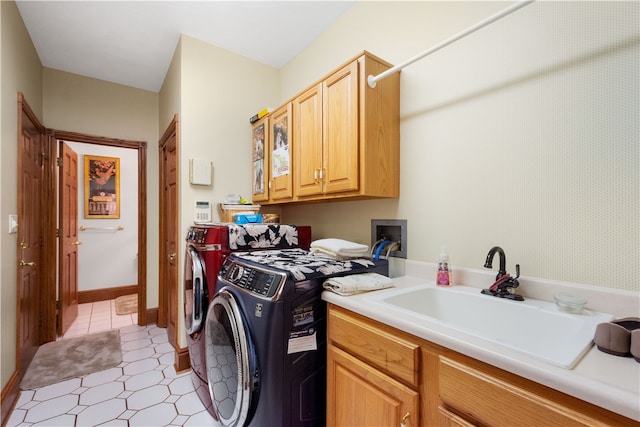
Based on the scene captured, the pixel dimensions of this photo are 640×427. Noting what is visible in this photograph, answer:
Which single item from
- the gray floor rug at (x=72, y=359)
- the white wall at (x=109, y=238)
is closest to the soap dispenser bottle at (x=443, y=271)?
the gray floor rug at (x=72, y=359)

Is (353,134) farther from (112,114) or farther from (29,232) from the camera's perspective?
(112,114)

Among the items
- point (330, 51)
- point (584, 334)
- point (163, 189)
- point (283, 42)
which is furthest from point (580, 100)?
point (163, 189)

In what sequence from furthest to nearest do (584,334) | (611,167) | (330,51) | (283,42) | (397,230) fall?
1. (283,42)
2. (330,51)
3. (397,230)
4. (611,167)
5. (584,334)

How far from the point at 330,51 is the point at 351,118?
3.31 ft

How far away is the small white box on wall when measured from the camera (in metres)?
2.23

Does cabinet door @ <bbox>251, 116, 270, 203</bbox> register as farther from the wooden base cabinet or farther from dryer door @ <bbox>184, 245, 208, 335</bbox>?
the wooden base cabinet

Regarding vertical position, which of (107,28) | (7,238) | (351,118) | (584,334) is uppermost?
(107,28)

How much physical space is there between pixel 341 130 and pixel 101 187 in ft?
13.5

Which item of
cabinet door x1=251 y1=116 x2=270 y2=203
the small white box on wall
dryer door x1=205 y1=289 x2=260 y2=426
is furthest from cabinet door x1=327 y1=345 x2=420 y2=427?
the small white box on wall

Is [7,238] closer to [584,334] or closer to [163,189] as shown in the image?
[163,189]

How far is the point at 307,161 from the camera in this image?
1892mm

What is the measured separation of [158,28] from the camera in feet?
7.28

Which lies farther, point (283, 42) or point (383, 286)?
point (283, 42)

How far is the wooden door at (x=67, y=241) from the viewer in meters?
2.90
